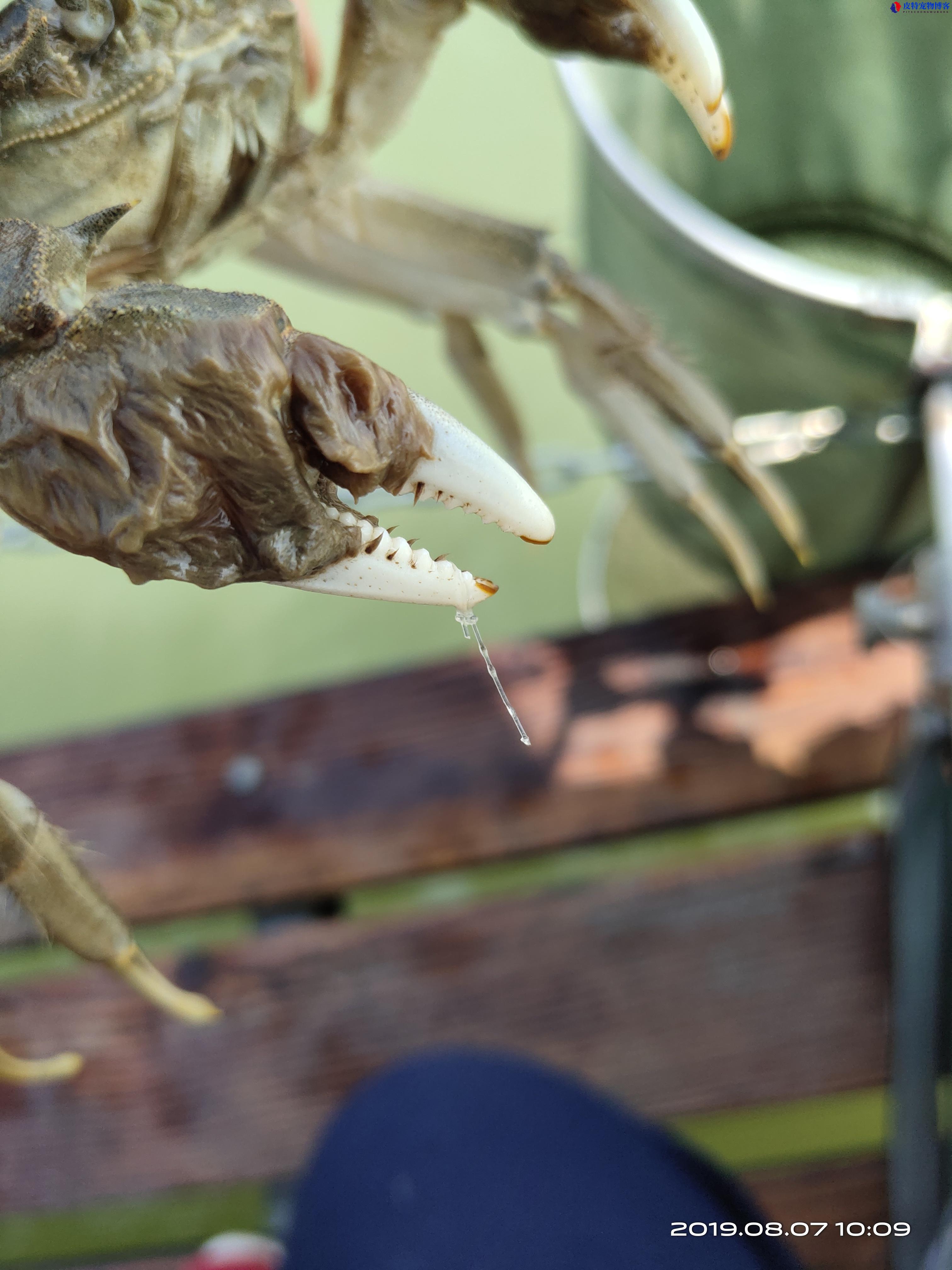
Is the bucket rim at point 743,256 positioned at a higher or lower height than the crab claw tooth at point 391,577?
higher

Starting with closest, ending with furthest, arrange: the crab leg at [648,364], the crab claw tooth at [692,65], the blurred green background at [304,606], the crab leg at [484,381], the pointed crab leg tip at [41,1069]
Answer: the crab claw tooth at [692,65] → the pointed crab leg tip at [41,1069] → the crab leg at [648,364] → the crab leg at [484,381] → the blurred green background at [304,606]

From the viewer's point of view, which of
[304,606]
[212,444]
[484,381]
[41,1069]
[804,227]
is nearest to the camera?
[212,444]

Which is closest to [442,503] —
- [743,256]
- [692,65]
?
[692,65]

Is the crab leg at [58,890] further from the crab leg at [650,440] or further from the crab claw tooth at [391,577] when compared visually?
the crab leg at [650,440]

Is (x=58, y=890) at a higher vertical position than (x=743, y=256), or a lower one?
lower

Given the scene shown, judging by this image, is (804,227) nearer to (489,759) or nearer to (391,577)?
(489,759)

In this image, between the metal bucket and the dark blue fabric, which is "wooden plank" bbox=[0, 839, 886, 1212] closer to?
the dark blue fabric
